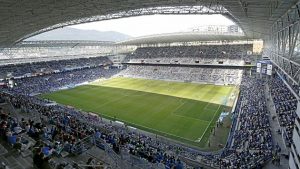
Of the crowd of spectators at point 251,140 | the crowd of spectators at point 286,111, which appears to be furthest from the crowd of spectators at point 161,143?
the crowd of spectators at point 286,111

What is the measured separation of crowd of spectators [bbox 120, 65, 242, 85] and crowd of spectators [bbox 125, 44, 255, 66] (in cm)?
253

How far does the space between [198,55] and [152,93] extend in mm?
26388

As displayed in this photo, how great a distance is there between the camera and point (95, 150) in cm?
1281

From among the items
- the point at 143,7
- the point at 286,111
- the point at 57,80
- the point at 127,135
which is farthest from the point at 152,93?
the point at 57,80

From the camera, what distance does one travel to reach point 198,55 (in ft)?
225

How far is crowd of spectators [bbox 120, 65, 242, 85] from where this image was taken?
56500 mm

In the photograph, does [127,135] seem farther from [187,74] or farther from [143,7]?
[187,74]

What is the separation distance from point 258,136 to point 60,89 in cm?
4641

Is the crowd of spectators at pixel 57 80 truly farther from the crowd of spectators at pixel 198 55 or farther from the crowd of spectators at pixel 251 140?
the crowd of spectators at pixel 251 140

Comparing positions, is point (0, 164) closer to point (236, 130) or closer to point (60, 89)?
point (236, 130)

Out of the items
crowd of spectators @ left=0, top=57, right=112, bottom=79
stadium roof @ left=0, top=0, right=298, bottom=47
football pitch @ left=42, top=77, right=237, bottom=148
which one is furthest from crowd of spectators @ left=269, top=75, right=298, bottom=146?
crowd of spectators @ left=0, top=57, right=112, bottom=79

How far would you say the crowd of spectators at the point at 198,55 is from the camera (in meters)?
62.4

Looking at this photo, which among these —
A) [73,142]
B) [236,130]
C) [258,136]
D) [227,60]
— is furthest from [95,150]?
[227,60]

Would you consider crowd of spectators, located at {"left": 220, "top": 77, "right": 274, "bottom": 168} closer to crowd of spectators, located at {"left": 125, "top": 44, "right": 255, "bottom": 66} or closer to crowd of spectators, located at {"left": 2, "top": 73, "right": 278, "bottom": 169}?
crowd of spectators, located at {"left": 2, "top": 73, "right": 278, "bottom": 169}
